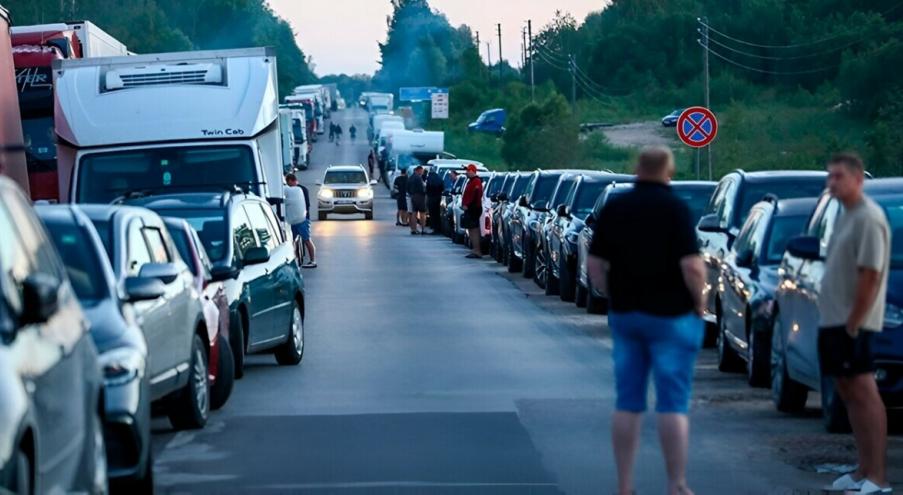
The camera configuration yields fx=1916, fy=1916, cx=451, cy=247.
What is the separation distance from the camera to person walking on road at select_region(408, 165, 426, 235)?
46.9 m

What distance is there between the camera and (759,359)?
47.9 ft

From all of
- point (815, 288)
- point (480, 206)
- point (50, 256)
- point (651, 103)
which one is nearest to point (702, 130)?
point (480, 206)

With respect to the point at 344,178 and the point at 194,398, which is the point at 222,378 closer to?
the point at 194,398

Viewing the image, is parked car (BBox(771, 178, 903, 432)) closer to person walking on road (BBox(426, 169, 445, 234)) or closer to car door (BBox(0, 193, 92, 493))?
car door (BBox(0, 193, 92, 493))

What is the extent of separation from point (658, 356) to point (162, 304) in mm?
3744

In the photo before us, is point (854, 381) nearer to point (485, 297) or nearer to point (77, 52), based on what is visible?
point (485, 297)

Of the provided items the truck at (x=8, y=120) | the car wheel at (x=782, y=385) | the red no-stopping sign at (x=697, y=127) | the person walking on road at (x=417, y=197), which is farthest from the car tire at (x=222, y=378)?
the person walking on road at (x=417, y=197)

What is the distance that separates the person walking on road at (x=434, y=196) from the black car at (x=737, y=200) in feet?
97.8

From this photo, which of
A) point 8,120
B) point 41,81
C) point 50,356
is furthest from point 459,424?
point 41,81

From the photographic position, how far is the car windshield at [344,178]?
58312 mm

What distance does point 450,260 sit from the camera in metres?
36.1

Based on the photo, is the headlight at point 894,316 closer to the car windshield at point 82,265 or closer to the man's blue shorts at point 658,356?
the man's blue shorts at point 658,356

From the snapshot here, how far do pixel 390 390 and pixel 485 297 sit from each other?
36.3ft

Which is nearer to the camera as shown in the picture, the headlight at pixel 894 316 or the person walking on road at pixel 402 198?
the headlight at pixel 894 316
